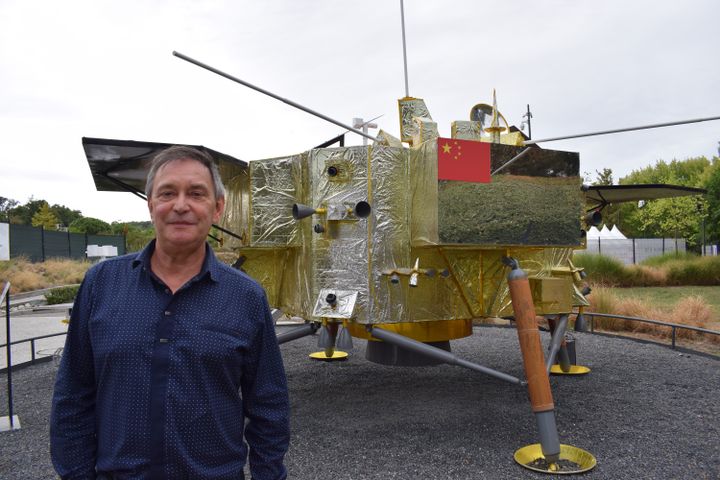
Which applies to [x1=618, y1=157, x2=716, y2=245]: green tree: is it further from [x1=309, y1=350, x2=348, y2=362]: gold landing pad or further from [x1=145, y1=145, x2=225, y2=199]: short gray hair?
[x1=145, y1=145, x2=225, y2=199]: short gray hair

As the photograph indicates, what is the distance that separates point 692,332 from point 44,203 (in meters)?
55.6

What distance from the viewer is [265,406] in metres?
2.22

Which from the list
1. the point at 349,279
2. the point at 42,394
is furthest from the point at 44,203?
the point at 349,279

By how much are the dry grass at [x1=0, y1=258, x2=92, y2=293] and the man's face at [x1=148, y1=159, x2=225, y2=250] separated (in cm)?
2357

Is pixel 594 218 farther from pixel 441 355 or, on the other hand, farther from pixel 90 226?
pixel 90 226

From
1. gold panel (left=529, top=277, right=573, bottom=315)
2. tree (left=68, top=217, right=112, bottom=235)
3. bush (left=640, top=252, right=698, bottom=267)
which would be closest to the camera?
gold panel (left=529, top=277, right=573, bottom=315)

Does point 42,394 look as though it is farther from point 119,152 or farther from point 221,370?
point 221,370

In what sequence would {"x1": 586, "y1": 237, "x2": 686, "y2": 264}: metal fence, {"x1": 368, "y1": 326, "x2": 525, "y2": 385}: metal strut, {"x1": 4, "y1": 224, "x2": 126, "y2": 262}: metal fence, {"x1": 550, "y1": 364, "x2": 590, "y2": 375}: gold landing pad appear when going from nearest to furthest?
{"x1": 368, "y1": 326, "x2": 525, "y2": 385}: metal strut → {"x1": 550, "y1": 364, "x2": 590, "y2": 375}: gold landing pad → {"x1": 4, "y1": 224, "x2": 126, "y2": 262}: metal fence → {"x1": 586, "y1": 237, "x2": 686, "y2": 264}: metal fence

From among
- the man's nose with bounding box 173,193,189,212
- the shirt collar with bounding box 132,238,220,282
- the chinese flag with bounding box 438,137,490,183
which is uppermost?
the chinese flag with bounding box 438,137,490,183

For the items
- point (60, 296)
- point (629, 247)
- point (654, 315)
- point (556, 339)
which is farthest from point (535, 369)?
point (629, 247)

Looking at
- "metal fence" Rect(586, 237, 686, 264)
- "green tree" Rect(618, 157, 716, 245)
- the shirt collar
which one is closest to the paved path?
the shirt collar

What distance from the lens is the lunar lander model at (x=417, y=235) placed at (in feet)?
16.6

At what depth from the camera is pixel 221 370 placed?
204 centimetres

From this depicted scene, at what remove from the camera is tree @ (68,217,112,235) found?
168ft
